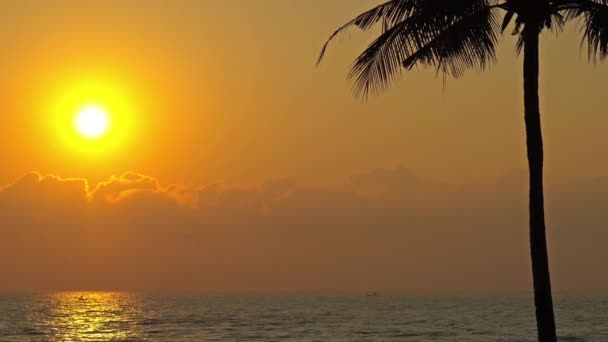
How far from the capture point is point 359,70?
21406 millimetres

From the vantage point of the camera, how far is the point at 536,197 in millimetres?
18828

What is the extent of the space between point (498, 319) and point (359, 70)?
110m

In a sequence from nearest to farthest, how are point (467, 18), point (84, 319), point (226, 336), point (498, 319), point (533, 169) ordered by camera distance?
point (533, 169)
point (467, 18)
point (226, 336)
point (498, 319)
point (84, 319)

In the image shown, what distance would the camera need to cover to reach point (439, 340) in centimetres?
8769

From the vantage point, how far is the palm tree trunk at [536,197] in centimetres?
1848

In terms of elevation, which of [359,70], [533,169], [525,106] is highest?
[359,70]

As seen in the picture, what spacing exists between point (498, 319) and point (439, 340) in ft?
136

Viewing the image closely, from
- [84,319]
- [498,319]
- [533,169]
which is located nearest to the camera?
[533,169]

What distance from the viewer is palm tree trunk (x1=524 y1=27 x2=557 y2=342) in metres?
18.5

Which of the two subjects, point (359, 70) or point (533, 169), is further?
point (359, 70)

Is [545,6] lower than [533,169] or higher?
higher

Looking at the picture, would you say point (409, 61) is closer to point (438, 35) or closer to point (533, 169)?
point (438, 35)

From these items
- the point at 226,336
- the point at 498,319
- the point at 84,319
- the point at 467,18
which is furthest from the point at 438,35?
the point at 84,319

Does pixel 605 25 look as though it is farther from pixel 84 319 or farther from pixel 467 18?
pixel 84 319
